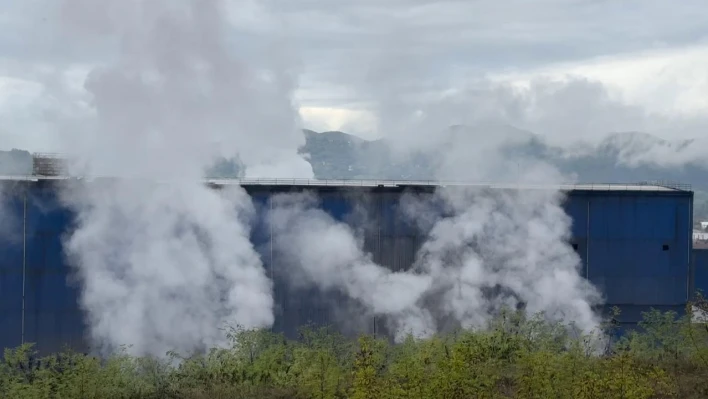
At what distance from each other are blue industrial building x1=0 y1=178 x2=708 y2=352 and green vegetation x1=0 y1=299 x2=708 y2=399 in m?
2.67

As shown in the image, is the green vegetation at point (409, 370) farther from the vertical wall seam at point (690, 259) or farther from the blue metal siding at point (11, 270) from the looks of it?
the vertical wall seam at point (690, 259)

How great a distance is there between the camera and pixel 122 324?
29469 mm

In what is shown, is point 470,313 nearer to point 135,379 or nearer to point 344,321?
point 344,321

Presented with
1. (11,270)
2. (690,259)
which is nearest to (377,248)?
(690,259)

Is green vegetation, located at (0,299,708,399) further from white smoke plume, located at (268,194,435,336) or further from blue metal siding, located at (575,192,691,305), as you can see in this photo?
blue metal siding, located at (575,192,691,305)

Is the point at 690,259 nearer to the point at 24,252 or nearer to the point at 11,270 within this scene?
the point at 24,252

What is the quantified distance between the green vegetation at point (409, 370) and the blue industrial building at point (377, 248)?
2667 millimetres

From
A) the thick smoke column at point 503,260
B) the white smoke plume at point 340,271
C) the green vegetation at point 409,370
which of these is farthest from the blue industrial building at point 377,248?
the green vegetation at point 409,370

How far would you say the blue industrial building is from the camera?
99.3 feet

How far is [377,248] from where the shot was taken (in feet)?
105

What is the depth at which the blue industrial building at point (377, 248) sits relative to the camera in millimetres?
30281

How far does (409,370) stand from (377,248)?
14999 millimetres

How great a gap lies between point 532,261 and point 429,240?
4113 millimetres

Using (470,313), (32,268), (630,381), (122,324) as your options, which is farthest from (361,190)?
(630,381)
